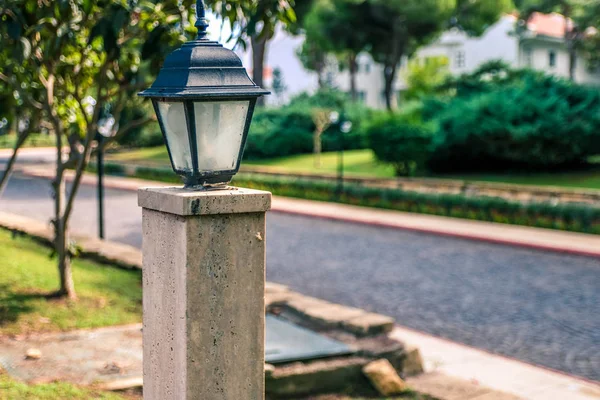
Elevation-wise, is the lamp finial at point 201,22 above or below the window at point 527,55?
below

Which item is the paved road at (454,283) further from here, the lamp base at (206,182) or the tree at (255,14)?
the lamp base at (206,182)

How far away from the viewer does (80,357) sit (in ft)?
19.7

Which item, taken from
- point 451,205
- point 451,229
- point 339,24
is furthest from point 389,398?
point 339,24

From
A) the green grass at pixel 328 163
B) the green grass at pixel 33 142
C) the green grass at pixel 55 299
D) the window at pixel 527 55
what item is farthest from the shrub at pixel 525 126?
the green grass at pixel 33 142

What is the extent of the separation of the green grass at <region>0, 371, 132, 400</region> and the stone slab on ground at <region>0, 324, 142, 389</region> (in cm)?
20

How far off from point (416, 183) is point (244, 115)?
17199mm

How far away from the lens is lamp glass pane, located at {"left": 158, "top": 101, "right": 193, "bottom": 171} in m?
3.47

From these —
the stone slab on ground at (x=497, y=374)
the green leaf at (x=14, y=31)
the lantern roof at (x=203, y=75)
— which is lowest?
the stone slab on ground at (x=497, y=374)

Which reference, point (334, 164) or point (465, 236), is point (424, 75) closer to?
point (334, 164)

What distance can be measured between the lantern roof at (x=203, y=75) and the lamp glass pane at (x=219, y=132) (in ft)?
0.21

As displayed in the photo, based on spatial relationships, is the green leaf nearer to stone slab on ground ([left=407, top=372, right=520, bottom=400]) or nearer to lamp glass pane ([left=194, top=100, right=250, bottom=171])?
lamp glass pane ([left=194, top=100, right=250, bottom=171])

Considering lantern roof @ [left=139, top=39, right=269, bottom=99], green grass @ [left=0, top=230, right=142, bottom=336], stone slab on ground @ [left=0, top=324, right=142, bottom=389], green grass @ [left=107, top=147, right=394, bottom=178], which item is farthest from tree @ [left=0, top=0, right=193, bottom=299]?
green grass @ [left=107, top=147, right=394, bottom=178]

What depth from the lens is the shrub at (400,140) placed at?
76.1 feet

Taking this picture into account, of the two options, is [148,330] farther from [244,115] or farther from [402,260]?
[402,260]
